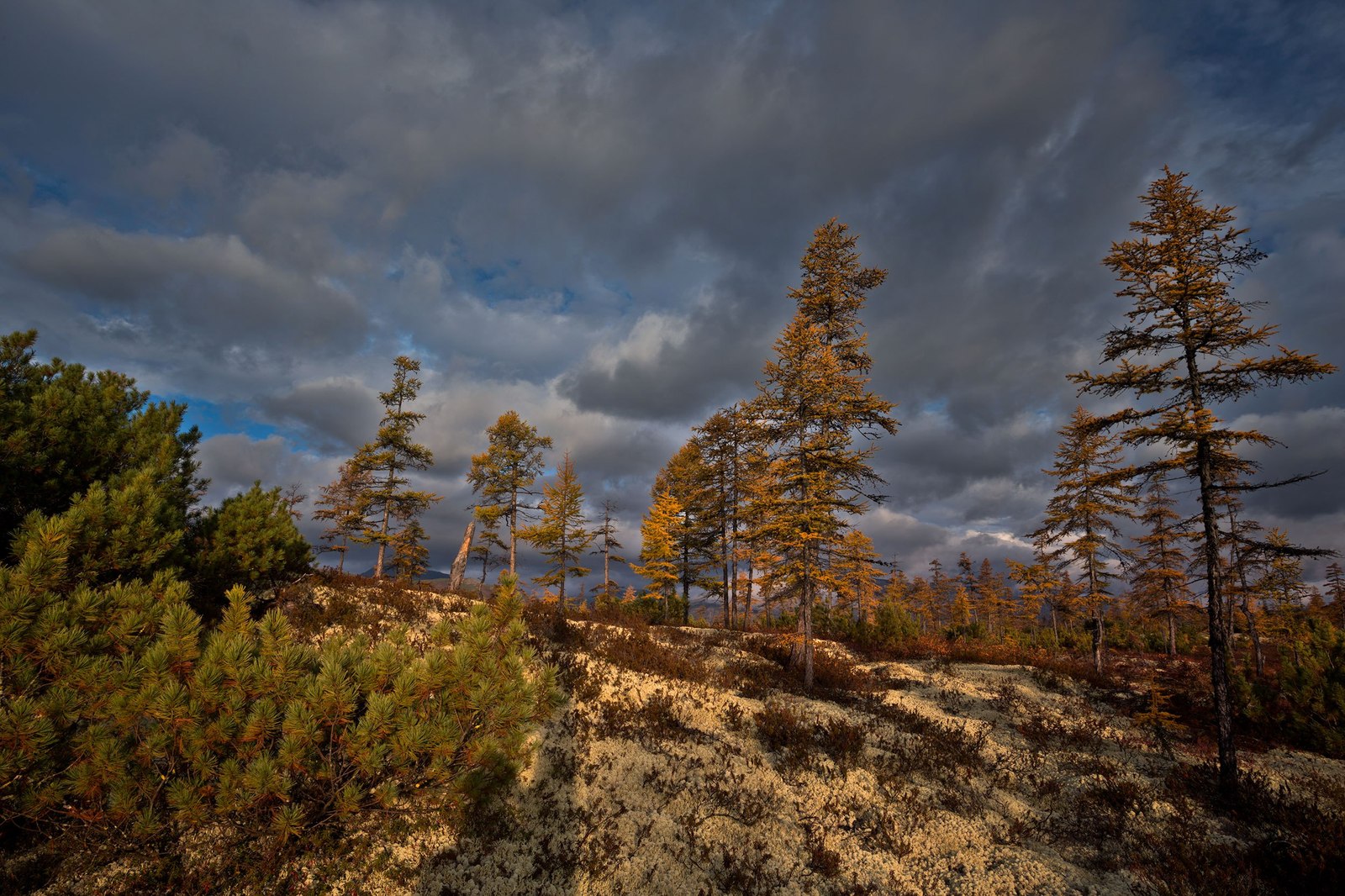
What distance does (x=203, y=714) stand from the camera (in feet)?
14.3

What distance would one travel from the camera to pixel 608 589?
34.5 meters

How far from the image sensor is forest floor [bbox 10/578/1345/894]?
634cm

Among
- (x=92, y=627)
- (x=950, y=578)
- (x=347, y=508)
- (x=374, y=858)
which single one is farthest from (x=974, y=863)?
(x=950, y=578)

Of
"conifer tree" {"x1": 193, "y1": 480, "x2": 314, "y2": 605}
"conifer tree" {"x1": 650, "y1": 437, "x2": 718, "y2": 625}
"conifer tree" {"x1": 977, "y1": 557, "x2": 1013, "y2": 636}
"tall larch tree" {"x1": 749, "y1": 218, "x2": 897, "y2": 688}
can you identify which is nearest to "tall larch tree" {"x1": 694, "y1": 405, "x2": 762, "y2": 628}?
"conifer tree" {"x1": 650, "y1": 437, "x2": 718, "y2": 625}

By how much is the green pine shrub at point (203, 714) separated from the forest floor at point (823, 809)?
1689mm

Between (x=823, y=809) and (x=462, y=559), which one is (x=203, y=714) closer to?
(x=823, y=809)

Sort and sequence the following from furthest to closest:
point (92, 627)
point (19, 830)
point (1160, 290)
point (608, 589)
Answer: point (608, 589)
point (1160, 290)
point (19, 830)
point (92, 627)

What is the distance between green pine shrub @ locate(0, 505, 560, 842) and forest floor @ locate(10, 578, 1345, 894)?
1.69 metres

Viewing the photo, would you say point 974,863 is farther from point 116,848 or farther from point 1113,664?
point 1113,664

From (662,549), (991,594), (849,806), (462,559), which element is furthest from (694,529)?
(991,594)

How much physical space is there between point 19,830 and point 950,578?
72.0 metres

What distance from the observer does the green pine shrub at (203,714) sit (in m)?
4.12

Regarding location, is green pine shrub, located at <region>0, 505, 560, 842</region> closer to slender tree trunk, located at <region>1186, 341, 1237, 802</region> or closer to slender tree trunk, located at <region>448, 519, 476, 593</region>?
slender tree trunk, located at <region>1186, 341, 1237, 802</region>

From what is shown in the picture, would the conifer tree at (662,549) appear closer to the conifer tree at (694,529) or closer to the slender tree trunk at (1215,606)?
the conifer tree at (694,529)
